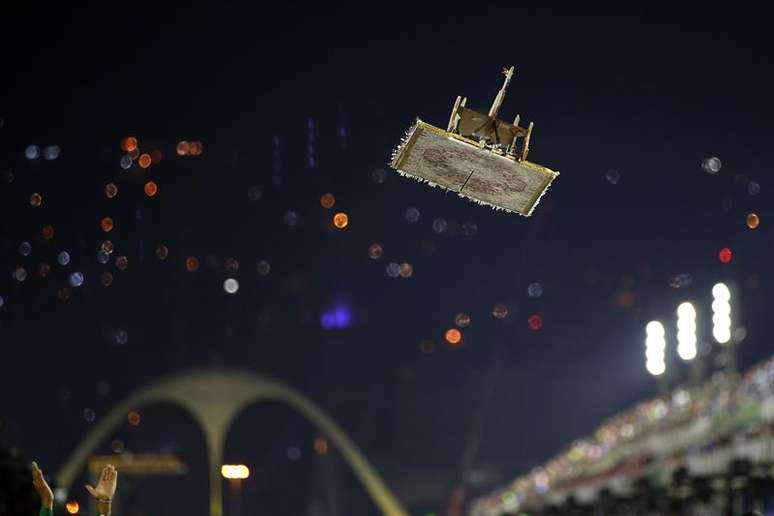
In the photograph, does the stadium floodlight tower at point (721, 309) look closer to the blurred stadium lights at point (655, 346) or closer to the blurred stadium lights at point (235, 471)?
the blurred stadium lights at point (655, 346)

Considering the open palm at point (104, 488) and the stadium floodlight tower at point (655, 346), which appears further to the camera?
the stadium floodlight tower at point (655, 346)

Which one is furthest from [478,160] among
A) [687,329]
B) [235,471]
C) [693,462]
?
[687,329]

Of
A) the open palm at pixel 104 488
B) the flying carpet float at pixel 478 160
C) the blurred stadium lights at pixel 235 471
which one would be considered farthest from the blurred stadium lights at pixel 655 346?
the open palm at pixel 104 488

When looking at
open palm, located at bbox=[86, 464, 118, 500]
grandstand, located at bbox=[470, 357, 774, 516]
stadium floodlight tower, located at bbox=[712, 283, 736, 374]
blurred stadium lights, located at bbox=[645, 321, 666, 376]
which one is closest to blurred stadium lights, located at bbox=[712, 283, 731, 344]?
stadium floodlight tower, located at bbox=[712, 283, 736, 374]

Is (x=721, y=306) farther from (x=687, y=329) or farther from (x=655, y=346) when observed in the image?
(x=655, y=346)

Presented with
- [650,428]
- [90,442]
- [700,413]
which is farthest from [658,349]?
[90,442]

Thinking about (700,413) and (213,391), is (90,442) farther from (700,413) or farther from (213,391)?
(700,413)
